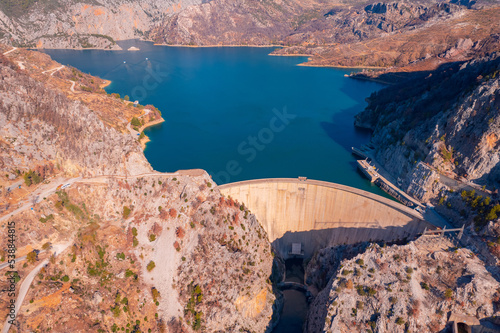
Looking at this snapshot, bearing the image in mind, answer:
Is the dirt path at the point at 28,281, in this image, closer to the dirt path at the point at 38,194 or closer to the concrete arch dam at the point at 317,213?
the dirt path at the point at 38,194

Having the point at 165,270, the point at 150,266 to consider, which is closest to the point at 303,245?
the point at 165,270

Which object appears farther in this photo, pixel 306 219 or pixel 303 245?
pixel 303 245

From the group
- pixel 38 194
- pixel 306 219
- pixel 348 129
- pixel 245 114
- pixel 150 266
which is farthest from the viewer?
pixel 245 114

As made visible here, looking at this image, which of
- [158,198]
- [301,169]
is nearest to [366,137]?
[301,169]

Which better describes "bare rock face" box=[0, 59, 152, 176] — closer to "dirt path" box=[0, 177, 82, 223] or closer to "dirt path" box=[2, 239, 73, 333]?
"dirt path" box=[0, 177, 82, 223]

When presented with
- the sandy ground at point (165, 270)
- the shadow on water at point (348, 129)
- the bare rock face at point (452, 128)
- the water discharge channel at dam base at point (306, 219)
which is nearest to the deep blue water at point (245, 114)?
the shadow on water at point (348, 129)

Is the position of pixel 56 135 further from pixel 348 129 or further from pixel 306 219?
pixel 348 129
